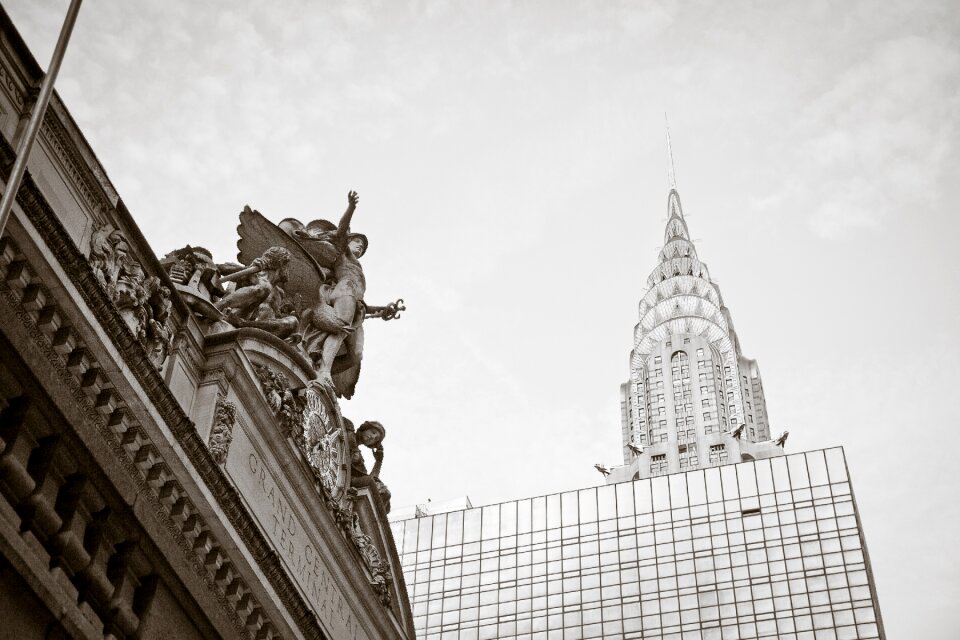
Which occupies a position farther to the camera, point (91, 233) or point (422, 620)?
point (422, 620)

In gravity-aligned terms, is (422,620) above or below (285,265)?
above

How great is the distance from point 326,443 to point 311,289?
4.63 meters

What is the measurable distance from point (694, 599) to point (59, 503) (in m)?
75.4

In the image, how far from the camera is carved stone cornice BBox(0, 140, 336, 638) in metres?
20.1

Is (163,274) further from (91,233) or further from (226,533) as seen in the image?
(226,533)

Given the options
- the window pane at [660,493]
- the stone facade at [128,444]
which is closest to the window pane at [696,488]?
the window pane at [660,493]

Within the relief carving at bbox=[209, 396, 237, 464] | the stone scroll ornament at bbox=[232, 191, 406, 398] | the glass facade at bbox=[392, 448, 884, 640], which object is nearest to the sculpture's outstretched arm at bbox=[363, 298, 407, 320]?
the stone scroll ornament at bbox=[232, 191, 406, 398]

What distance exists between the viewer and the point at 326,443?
30.6 meters

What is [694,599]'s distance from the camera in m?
91.1

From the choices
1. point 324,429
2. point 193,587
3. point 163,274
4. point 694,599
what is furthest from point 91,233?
point 694,599

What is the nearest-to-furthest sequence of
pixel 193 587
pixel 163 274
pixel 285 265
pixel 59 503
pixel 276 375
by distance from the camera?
pixel 59 503
pixel 193 587
pixel 163 274
pixel 276 375
pixel 285 265

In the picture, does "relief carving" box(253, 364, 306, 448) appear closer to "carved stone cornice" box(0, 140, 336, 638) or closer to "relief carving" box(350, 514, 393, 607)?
"relief carving" box(350, 514, 393, 607)

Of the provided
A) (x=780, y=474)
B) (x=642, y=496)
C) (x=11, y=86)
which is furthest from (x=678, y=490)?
(x=11, y=86)

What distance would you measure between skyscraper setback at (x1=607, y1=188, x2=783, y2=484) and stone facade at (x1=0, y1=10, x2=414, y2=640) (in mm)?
121818
